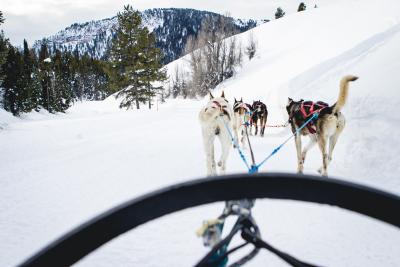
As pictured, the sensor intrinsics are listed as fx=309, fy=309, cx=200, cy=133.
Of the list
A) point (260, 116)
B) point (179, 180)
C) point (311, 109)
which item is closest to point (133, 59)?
point (260, 116)

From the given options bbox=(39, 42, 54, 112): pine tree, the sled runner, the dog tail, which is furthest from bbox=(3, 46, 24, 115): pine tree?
the sled runner

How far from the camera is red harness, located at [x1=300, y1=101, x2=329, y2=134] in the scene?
5541 millimetres

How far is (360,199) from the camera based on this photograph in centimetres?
75

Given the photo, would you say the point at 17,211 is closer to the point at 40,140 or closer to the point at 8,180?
the point at 8,180

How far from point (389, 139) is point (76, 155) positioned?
7.38 meters

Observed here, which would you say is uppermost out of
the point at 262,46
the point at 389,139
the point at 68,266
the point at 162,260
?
the point at 262,46

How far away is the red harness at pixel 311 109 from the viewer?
18.2 ft

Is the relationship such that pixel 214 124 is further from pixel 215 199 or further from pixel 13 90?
pixel 13 90

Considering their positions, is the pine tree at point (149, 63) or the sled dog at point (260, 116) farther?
the pine tree at point (149, 63)

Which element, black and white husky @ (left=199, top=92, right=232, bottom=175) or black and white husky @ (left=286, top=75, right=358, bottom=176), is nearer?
black and white husky @ (left=286, top=75, right=358, bottom=176)

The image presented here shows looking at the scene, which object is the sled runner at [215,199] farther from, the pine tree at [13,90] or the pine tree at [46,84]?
the pine tree at [46,84]

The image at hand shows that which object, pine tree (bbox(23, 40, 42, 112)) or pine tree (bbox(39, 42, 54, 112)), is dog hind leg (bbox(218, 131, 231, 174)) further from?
pine tree (bbox(39, 42, 54, 112))

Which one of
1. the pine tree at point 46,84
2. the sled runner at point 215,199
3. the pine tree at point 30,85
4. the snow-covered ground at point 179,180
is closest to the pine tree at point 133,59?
the pine tree at point 30,85

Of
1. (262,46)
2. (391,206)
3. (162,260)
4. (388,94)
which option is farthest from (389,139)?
(262,46)
